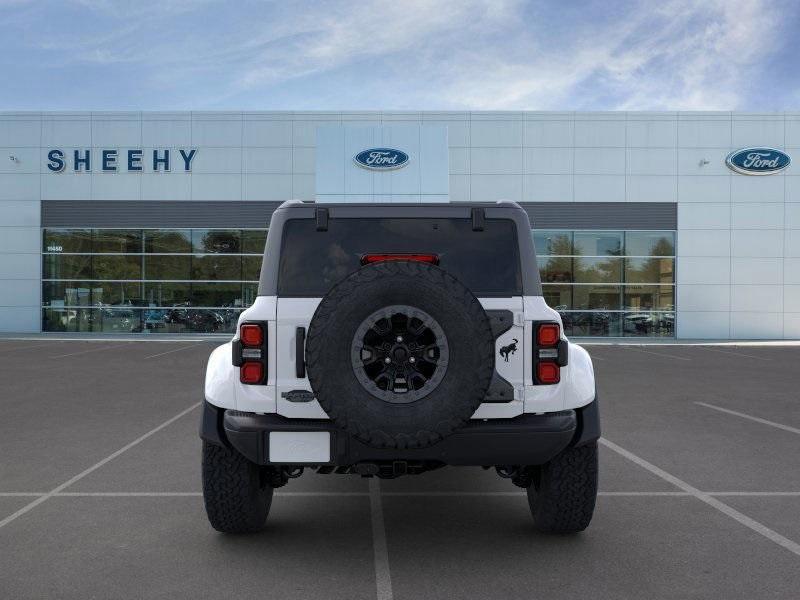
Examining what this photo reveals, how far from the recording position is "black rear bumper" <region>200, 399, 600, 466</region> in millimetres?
3482

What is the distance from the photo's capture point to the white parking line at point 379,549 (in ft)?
11.1

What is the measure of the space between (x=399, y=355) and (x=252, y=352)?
2.83ft

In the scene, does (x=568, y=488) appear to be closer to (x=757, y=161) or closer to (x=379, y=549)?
(x=379, y=549)

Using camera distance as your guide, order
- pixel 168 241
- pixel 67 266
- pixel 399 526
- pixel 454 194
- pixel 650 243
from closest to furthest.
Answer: pixel 399 526 < pixel 454 194 < pixel 650 243 < pixel 168 241 < pixel 67 266

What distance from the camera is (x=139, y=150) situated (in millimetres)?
28453

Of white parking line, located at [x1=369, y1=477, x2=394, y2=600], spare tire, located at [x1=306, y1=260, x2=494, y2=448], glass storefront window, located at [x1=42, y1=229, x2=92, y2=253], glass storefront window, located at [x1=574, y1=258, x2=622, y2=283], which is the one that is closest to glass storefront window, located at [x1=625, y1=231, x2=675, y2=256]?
glass storefront window, located at [x1=574, y1=258, x2=622, y2=283]

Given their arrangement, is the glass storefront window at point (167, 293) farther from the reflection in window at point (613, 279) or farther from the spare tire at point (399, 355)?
the spare tire at point (399, 355)

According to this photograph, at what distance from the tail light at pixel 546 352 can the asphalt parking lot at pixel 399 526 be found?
102 centimetres

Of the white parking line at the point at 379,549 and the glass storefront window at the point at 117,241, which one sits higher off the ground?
the glass storefront window at the point at 117,241

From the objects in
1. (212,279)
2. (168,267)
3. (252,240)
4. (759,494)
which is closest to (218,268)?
(212,279)

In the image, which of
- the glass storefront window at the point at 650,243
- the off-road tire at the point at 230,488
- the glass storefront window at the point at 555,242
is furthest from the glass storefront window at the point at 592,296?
the off-road tire at the point at 230,488

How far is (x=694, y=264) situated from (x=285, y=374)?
27.7m

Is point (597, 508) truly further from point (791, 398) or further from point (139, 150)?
point (139, 150)

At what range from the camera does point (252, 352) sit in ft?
11.9
